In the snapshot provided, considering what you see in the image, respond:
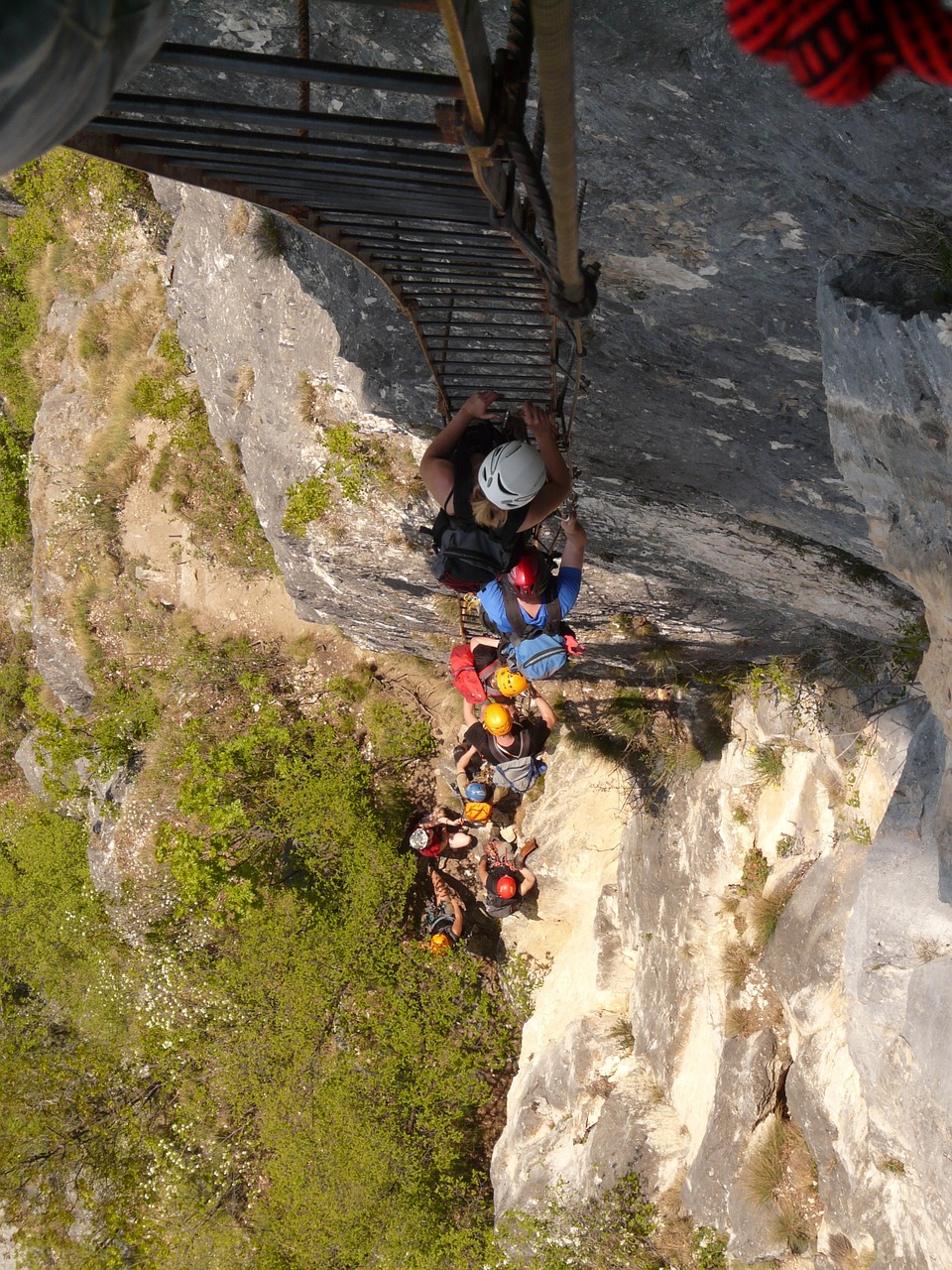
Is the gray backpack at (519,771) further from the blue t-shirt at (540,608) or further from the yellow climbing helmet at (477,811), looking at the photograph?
the blue t-shirt at (540,608)

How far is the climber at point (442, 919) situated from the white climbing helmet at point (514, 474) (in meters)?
6.22

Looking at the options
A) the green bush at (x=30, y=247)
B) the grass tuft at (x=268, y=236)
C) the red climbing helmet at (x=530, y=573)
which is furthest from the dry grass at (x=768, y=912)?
the green bush at (x=30, y=247)

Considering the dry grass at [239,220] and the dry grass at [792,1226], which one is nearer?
the dry grass at [792,1226]

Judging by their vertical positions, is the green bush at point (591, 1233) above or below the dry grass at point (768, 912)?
below

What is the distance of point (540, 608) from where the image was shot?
16.3 ft

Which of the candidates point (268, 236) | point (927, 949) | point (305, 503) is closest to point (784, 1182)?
point (927, 949)

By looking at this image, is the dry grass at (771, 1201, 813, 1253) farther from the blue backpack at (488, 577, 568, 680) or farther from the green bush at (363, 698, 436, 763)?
the green bush at (363, 698, 436, 763)

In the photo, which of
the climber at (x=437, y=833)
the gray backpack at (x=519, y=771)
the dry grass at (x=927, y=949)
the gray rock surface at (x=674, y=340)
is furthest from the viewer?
the climber at (x=437, y=833)

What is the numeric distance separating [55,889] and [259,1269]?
15.9 ft

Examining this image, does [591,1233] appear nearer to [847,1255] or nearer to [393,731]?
[847,1255]

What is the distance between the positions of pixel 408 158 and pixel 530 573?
2572 millimetres

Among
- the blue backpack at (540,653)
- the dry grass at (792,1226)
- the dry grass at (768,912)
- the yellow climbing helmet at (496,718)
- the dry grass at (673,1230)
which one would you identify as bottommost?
the dry grass at (673,1230)

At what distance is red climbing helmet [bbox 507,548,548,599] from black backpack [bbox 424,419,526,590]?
427mm

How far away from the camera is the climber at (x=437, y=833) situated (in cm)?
905
